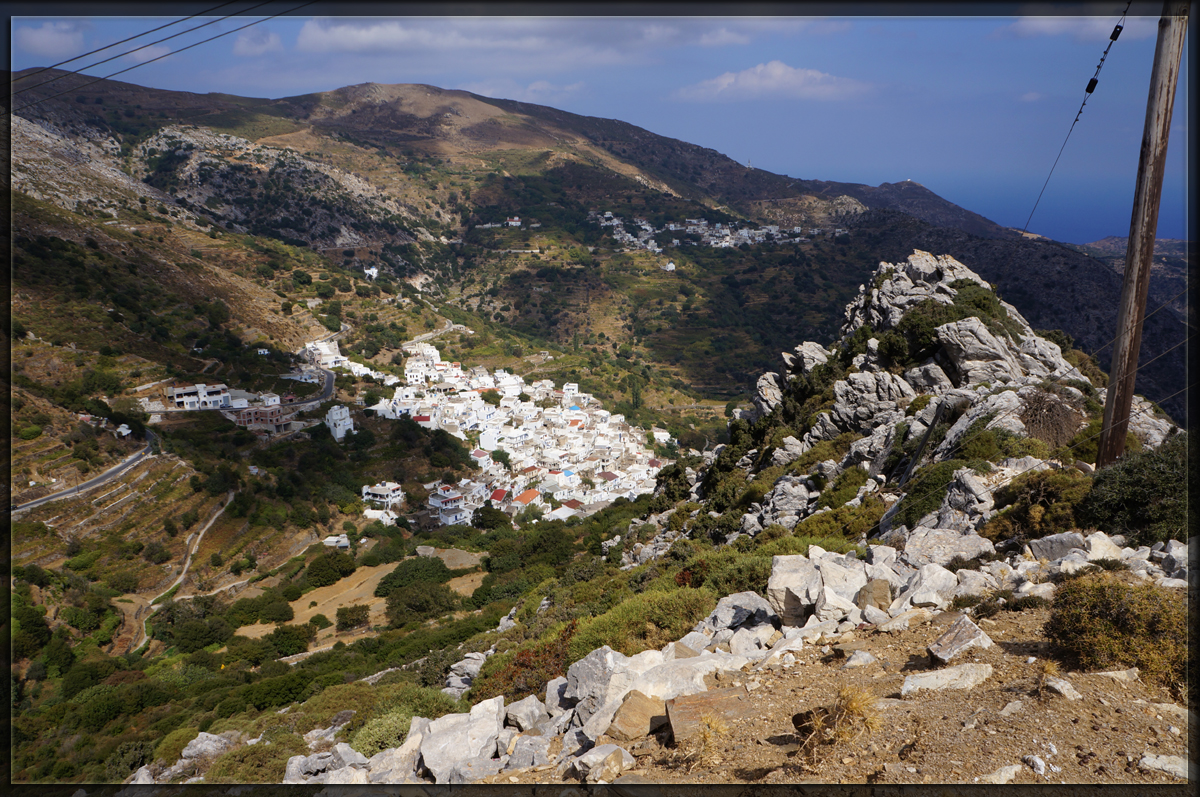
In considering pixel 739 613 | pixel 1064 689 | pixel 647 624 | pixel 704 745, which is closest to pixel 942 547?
pixel 739 613

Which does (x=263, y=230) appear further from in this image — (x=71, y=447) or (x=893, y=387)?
(x=893, y=387)

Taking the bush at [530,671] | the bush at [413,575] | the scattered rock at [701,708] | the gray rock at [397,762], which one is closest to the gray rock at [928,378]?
the bush at [530,671]

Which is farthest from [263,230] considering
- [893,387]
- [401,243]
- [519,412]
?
[893,387]

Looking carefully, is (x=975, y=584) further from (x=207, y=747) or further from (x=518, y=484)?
(x=518, y=484)

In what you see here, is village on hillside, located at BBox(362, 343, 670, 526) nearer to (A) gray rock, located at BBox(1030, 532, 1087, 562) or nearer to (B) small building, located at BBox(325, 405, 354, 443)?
(B) small building, located at BBox(325, 405, 354, 443)

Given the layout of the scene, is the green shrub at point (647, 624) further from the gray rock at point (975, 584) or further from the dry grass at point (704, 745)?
the dry grass at point (704, 745)

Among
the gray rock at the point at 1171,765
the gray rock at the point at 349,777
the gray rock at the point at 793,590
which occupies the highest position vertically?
the gray rock at the point at 1171,765
